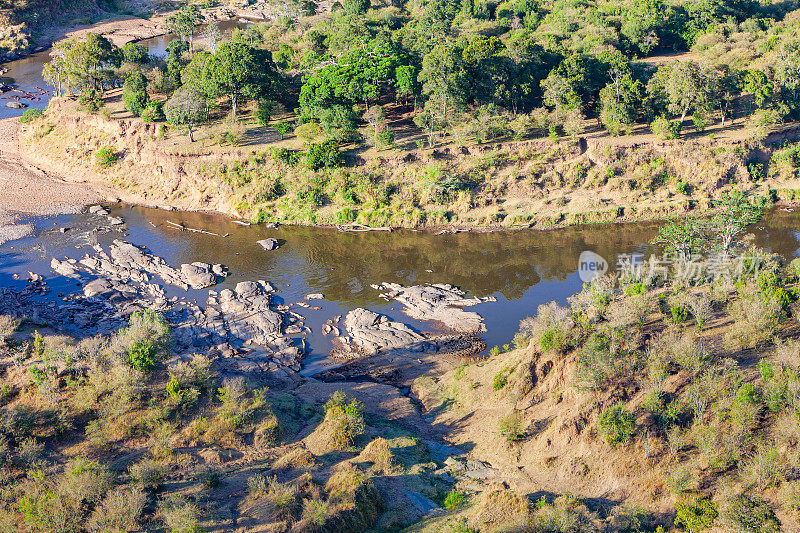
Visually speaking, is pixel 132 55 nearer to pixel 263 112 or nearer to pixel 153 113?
pixel 153 113

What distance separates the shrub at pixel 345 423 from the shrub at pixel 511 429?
22.5 feet

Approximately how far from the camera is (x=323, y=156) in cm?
6066

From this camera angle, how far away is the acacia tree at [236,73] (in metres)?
65.6

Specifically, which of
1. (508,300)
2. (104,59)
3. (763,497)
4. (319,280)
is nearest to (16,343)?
(319,280)

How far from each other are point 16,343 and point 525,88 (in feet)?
169

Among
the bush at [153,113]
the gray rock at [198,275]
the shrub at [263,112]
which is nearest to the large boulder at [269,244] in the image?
the gray rock at [198,275]

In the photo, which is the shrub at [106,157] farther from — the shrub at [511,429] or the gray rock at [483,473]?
the gray rock at [483,473]

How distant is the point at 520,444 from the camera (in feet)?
98.7

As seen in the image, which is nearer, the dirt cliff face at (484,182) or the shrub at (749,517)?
the shrub at (749,517)

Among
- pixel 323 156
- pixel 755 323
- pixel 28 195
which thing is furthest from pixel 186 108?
pixel 755 323

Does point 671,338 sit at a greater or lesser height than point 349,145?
lesser

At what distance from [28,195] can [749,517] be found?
219 feet

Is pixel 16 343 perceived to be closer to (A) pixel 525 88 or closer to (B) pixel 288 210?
(B) pixel 288 210

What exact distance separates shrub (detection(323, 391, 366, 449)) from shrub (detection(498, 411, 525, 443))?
6852 millimetres
